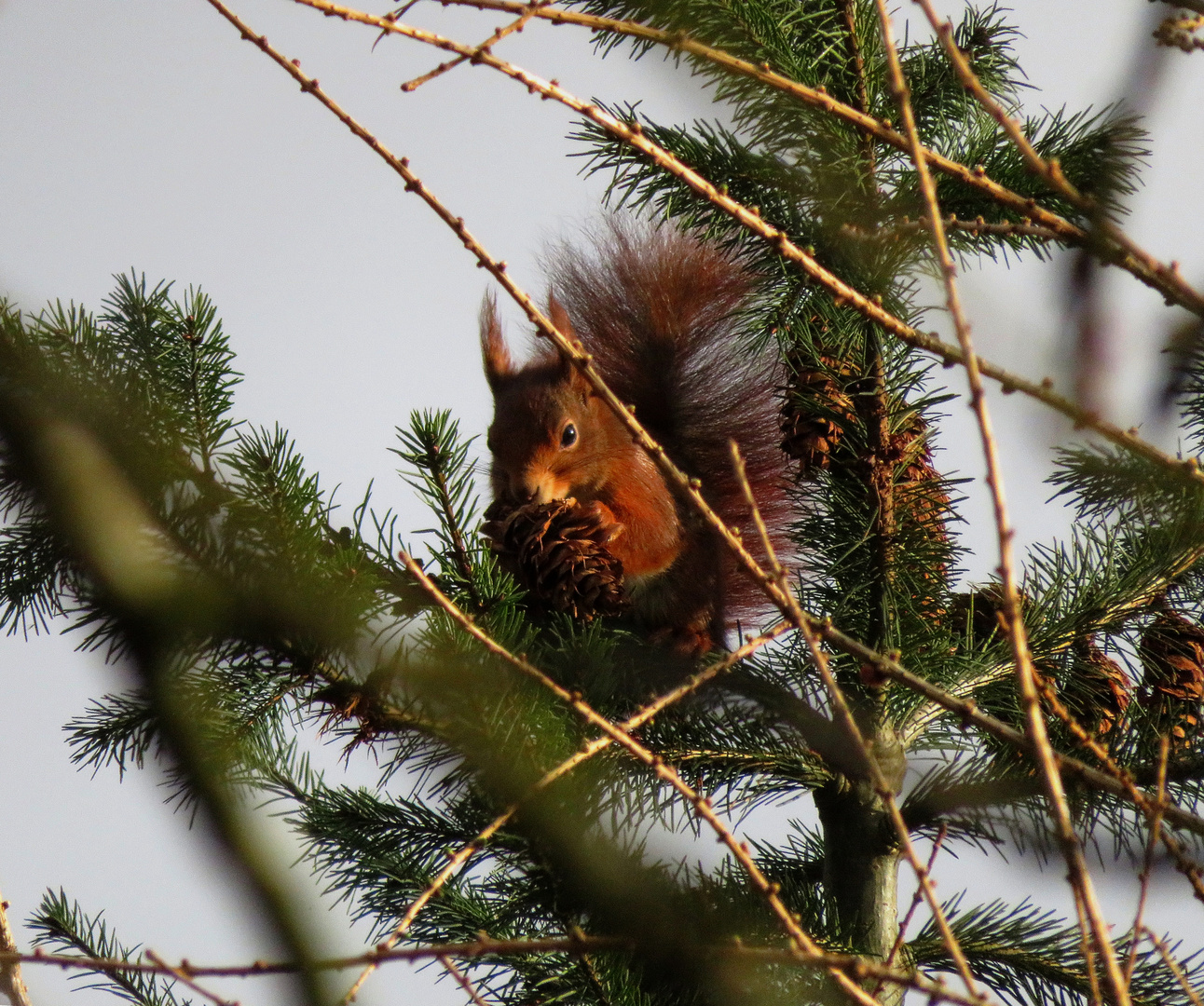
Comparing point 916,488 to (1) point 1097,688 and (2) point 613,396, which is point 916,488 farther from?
(2) point 613,396

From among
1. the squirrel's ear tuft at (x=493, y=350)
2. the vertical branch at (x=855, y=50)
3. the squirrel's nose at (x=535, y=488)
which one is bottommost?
the squirrel's nose at (x=535, y=488)

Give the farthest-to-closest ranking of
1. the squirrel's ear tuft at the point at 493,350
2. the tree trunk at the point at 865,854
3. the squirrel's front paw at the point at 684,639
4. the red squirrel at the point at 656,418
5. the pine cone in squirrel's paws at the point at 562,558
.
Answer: the squirrel's ear tuft at the point at 493,350, the red squirrel at the point at 656,418, the squirrel's front paw at the point at 684,639, the pine cone in squirrel's paws at the point at 562,558, the tree trunk at the point at 865,854

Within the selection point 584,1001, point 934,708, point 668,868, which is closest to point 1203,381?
point 934,708

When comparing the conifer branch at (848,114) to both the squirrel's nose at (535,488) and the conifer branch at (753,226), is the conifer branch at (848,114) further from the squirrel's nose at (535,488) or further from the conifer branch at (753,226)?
the squirrel's nose at (535,488)

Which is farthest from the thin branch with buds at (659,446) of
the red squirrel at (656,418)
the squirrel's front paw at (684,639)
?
the red squirrel at (656,418)

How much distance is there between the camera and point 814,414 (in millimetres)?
925

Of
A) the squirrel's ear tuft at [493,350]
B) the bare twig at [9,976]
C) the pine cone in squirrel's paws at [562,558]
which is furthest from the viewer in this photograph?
the squirrel's ear tuft at [493,350]

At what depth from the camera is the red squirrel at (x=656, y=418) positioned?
1380 mm

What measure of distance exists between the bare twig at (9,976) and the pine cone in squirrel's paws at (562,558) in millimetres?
514

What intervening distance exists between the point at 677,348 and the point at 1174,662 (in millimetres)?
723

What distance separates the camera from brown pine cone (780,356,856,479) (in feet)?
2.96

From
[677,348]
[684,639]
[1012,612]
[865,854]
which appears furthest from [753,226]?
[677,348]

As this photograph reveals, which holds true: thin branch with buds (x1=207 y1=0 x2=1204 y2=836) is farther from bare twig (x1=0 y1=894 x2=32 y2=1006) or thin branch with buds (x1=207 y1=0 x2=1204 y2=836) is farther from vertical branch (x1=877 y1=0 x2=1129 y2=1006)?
bare twig (x1=0 y1=894 x2=32 y2=1006)

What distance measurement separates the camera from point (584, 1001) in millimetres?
759
